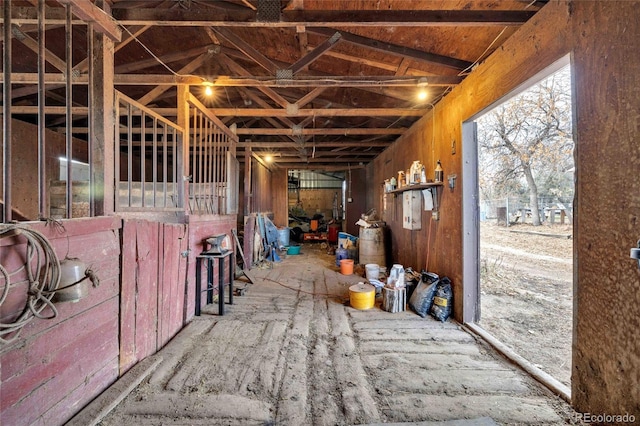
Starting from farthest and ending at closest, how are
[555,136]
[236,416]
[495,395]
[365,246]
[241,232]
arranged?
[555,136]
[241,232]
[365,246]
[495,395]
[236,416]

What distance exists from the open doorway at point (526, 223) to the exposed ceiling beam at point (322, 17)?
758mm

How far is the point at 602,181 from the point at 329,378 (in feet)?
6.96

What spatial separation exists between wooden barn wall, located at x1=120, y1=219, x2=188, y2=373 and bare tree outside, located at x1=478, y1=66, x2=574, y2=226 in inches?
233

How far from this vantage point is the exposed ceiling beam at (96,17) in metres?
1.79

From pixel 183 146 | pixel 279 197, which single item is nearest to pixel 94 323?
pixel 183 146

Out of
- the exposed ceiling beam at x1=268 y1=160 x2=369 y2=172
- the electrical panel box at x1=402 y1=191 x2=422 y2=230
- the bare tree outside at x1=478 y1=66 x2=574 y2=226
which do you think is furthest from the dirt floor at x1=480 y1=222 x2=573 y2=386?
the exposed ceiling beam at x1=268 y1=160 x2=369 y2=172

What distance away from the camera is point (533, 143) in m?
7.17

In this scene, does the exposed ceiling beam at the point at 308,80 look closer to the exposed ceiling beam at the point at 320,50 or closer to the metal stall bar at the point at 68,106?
the exposed ceiling beam at the point at 320,50

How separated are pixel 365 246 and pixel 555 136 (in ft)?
18.5

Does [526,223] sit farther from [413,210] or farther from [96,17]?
[96,17]

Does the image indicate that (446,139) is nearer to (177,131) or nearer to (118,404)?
(177,131)

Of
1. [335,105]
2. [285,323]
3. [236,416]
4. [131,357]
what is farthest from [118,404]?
[335,105]

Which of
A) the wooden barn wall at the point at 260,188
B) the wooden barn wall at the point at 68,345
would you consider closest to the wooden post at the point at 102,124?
the wooden barn wall at the point at 68,345

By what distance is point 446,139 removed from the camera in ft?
10.9
